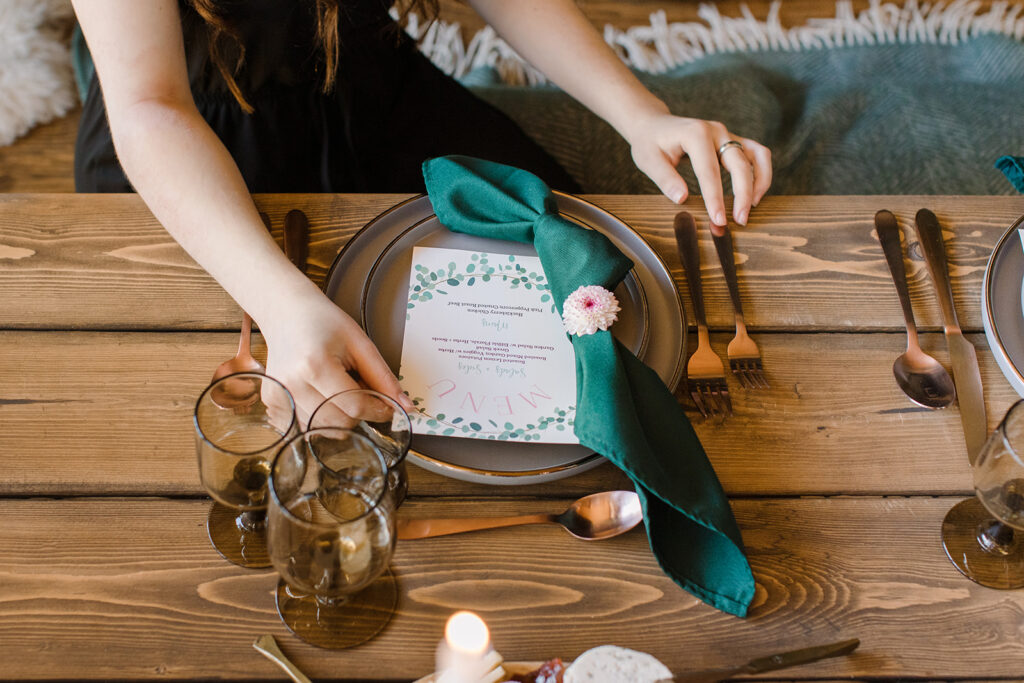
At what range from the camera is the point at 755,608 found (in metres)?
0.60

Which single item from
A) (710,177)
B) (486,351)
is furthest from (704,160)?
(486,351)

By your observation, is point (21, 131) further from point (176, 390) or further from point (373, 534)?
point (373, 534)

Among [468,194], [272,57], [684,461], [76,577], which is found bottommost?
[76,577]

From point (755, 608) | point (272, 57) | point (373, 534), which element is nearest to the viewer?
point (373, 534)

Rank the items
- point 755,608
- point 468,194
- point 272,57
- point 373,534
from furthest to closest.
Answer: point 272,57, point 468,194, point 755,608, point 373,534

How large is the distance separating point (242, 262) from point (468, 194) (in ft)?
0.75

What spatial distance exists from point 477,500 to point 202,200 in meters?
0.40

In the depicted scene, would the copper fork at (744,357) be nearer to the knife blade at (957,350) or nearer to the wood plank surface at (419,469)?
the wood plank surface at (419,469)

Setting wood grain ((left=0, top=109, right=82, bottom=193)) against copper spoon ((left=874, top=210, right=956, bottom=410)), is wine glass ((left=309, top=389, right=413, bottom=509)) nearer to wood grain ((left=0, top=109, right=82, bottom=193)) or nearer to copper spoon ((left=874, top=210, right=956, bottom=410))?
copper spoon ((left=874, top=210, right=956, bottom=410))

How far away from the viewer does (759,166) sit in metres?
0.85

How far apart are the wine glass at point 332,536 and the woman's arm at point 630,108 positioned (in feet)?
1.60

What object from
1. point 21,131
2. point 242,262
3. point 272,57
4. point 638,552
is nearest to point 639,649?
point 638,552

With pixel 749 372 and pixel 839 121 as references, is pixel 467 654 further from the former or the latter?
pixel 839 121

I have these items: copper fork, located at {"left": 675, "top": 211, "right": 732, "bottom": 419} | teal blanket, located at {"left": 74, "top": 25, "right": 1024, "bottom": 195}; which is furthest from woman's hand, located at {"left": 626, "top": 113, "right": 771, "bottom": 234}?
teal blanket, located at {"left": 74, "top": 25, "right": 1024, "bottom": 195}
